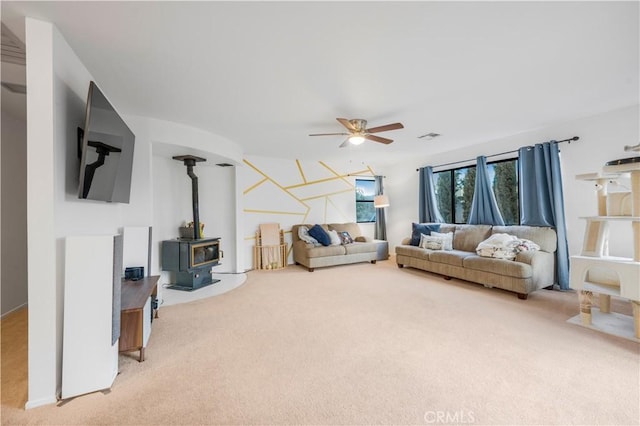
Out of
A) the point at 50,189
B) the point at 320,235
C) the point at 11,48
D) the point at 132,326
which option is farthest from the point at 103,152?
the point at 320,235

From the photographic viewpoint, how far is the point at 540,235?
155 inches

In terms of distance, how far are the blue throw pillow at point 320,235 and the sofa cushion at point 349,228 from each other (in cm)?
57

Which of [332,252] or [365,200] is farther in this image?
[365,200]

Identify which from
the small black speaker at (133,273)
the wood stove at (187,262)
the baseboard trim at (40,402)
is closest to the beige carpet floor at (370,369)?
the baseboard trim at (40,402)

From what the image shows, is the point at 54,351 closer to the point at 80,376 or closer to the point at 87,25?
the point at 80,376

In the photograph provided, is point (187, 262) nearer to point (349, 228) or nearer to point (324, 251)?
point (324, 251)

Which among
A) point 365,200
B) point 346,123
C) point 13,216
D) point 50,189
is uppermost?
point 346,123

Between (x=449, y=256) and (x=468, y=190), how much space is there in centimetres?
191

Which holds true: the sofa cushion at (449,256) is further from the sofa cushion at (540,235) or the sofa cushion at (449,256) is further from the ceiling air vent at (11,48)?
the ceiling air vent at (11,48)

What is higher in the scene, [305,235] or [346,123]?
[346,123]

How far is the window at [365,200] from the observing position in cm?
726

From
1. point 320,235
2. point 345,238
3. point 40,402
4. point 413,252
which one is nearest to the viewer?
point 40,402

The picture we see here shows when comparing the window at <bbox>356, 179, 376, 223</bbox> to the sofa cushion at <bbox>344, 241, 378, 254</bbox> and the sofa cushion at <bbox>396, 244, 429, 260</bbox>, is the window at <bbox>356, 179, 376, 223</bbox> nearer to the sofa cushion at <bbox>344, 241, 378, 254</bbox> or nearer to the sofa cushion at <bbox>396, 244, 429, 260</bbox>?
the sofa cushion at <bbox>344, 241, 378, 254</bbox>

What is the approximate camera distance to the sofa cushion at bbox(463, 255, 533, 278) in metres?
3.50
